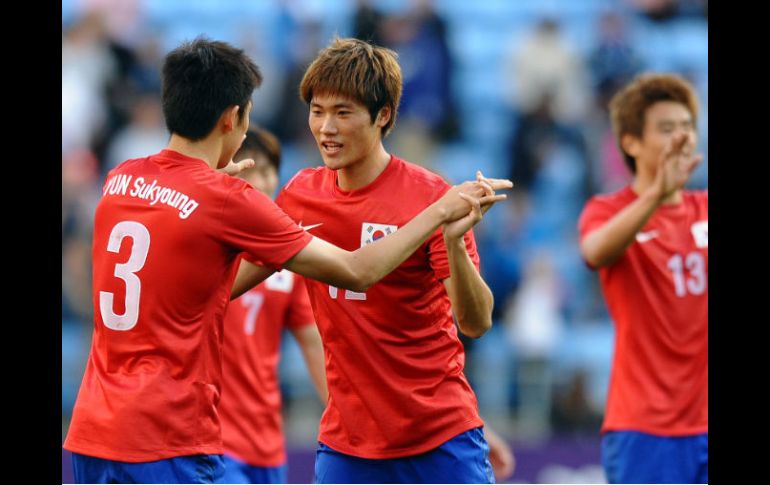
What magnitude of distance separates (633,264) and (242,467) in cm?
259

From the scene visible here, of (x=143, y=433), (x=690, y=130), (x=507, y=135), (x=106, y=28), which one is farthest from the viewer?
(x=507, y=135)

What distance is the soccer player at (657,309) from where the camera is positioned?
663cm

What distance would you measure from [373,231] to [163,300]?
3.47ft

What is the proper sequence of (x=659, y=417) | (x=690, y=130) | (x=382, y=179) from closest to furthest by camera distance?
(x=382, y=179), (x=659, y=417), (x=690, y=130)

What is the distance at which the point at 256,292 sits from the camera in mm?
7242

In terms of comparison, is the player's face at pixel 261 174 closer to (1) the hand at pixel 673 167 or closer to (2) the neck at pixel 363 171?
(2) the neck at pixel 363 171

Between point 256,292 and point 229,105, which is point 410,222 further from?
point 256,292

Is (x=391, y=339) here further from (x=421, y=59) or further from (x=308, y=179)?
(x=421, y=59)

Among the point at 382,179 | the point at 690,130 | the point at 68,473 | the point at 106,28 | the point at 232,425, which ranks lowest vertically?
the point at 68,473

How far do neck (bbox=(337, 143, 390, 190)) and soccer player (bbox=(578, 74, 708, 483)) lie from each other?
1733 millimetres

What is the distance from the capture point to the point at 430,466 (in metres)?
5.34

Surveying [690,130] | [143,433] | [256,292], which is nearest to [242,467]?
[256,292]

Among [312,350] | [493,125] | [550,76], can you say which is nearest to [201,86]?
[312,350]

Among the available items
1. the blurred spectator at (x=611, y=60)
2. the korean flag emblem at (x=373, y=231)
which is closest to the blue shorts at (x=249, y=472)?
the korean flag emblem at (x=373, y=231)
